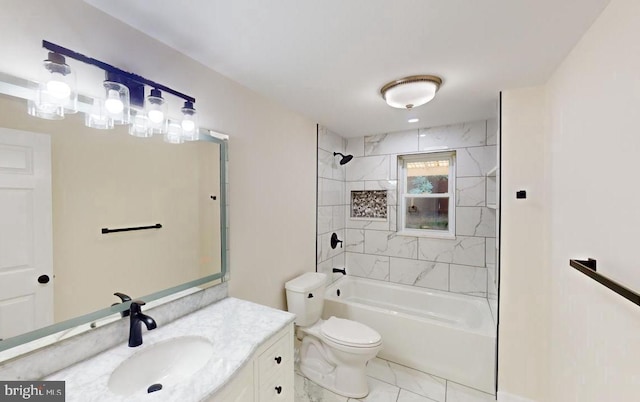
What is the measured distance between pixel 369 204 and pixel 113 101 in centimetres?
272

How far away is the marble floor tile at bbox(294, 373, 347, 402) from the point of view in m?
1.88

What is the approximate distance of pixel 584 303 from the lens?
1207 millimetres

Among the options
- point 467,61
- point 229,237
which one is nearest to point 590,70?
point 467,61

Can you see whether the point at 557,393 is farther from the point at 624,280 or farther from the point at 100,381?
the point at 100,381

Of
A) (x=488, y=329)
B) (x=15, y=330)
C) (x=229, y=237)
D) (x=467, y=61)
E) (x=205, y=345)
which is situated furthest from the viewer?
(x=488, y=329)

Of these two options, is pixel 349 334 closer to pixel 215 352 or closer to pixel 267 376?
pixel 267 376

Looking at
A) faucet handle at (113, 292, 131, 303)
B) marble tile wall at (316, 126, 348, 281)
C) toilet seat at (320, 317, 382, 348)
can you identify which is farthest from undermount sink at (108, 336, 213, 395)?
marble tile wall at (316, 126, 348, 281)

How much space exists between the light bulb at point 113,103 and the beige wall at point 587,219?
2.02 meters

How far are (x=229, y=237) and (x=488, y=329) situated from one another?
7.23 ft

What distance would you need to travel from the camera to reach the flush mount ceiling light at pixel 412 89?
164 cm

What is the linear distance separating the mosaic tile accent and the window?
0.21 metres

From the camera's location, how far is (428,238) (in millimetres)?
2834

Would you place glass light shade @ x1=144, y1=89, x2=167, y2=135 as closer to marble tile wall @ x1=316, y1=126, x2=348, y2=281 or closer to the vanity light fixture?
the vanity light fixture

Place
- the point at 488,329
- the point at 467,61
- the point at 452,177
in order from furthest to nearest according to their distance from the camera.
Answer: the point at 452,177, the point at 488,329, the point at 467,61
